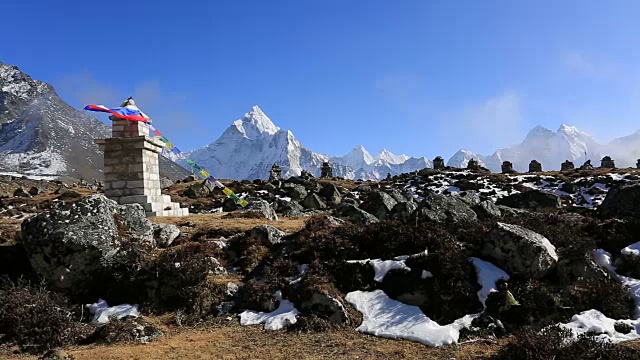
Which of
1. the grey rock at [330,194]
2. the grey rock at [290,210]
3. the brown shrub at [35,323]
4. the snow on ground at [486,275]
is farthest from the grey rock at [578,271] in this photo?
the grey rock at [330,194]

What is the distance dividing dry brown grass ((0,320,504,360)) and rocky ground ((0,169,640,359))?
0.04 metres

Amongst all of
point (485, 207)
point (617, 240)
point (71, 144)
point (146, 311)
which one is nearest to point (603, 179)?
point (485, 207)

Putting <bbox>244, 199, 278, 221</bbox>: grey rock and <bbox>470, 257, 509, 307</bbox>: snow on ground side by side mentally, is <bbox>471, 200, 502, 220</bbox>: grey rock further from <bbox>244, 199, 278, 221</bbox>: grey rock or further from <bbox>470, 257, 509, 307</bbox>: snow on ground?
<bbox>244, 199, 278, 221</bbox>: grey rock

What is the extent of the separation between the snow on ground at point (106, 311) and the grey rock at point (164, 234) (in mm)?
3095

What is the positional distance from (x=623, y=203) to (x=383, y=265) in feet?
34.1

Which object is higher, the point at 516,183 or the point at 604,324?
the point at 516,183

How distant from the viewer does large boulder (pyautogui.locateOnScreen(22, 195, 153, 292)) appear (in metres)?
11.2

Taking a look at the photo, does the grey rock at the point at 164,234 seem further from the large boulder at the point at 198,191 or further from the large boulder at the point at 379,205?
the large boulder at the point at 198,191

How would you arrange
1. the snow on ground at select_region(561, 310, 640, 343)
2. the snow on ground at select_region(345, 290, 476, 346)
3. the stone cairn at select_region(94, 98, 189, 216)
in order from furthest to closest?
the stone cairn at select_region(94, 98, 189, 216) < the snow on ground at select_region(345, 290, 476, 346) < the snow on ground at select_region(561, 310, 640, 343)

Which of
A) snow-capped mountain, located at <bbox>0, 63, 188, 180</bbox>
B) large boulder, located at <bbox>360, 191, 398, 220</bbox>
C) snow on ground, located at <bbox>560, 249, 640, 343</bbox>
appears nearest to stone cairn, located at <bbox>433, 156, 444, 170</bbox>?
large boulder, located at <bbox>360, 191, 398, 220</bbox>

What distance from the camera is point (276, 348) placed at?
333 inches

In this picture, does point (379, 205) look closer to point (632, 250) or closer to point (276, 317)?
point (632, 250)

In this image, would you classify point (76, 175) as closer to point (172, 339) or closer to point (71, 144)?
point (71, 144)

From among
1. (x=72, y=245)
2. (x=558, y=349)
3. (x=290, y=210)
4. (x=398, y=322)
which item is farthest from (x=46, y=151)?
(x=558, y=349)
